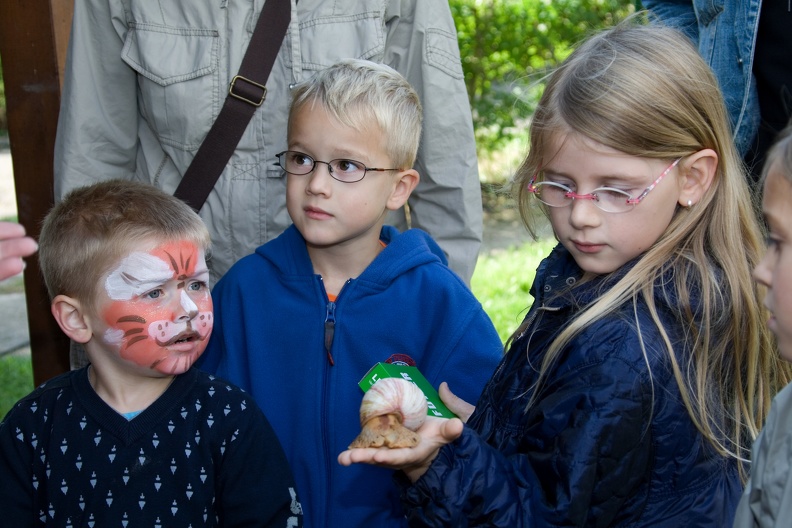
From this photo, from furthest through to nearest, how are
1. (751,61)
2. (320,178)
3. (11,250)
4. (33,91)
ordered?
(33,91) < (751,61) < (320,178) < (11,250)

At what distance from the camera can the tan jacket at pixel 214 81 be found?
9.97ft

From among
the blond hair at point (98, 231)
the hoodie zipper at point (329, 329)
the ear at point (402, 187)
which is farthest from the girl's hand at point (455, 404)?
the blond hair at point (98, 231)

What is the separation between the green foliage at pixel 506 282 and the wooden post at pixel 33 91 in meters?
Result: 3.28

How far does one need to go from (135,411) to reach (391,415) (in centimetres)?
82

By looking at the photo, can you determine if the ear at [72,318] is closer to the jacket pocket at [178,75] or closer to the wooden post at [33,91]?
the jacket pocket at [178,75]

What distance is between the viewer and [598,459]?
1838 mm

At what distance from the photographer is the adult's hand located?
2018 millimetres

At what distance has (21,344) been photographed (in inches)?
253

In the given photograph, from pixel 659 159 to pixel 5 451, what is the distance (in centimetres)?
184

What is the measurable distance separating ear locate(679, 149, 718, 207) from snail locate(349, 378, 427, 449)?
0.81 meters

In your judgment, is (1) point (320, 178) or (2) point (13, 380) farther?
(2) point (13, 380)

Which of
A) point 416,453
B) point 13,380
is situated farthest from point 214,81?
point 13,380

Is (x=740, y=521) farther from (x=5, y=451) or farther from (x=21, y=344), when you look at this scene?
(x=21, y=344)

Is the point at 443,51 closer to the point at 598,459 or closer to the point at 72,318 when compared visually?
the point at 72,318
